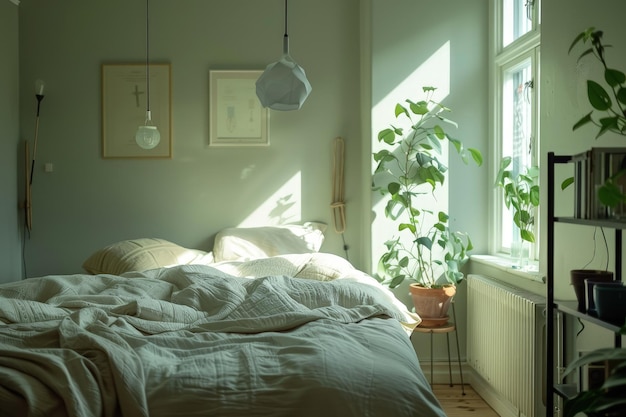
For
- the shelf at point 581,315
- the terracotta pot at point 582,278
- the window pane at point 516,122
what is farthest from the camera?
the window pane at point 516,122

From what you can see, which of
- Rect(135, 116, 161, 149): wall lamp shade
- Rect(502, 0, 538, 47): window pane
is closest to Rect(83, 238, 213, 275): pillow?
Rect(135, 116, 161, 149): wall lamp shade

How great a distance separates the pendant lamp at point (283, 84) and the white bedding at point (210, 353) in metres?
0.88

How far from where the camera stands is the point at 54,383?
1.87 m

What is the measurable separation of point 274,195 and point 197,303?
1999 mm

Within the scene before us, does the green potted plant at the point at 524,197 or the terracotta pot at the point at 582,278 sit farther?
the green potted plant at the point at 524,197

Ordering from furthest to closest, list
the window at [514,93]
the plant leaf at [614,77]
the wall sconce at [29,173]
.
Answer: the wall sconce at [29,173], the window at [514,93], the plant leaf at [614,77]

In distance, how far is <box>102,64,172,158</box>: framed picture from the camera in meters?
4.72

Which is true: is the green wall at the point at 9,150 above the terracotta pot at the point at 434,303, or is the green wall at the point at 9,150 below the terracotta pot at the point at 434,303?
above

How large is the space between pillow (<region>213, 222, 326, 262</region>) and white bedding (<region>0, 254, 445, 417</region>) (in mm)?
1373

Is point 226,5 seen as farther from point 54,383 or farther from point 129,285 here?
point 54,383

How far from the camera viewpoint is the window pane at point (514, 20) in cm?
391

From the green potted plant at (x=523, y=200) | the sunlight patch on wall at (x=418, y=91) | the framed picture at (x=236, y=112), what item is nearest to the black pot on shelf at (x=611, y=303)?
the green potted plant at (x=523, y=200)

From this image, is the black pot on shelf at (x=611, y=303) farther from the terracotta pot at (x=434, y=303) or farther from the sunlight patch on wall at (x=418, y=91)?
the sunlight patch on wall at (x=418, y=91)

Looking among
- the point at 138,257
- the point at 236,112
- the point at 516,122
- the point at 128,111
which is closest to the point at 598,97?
the point at 516,122
